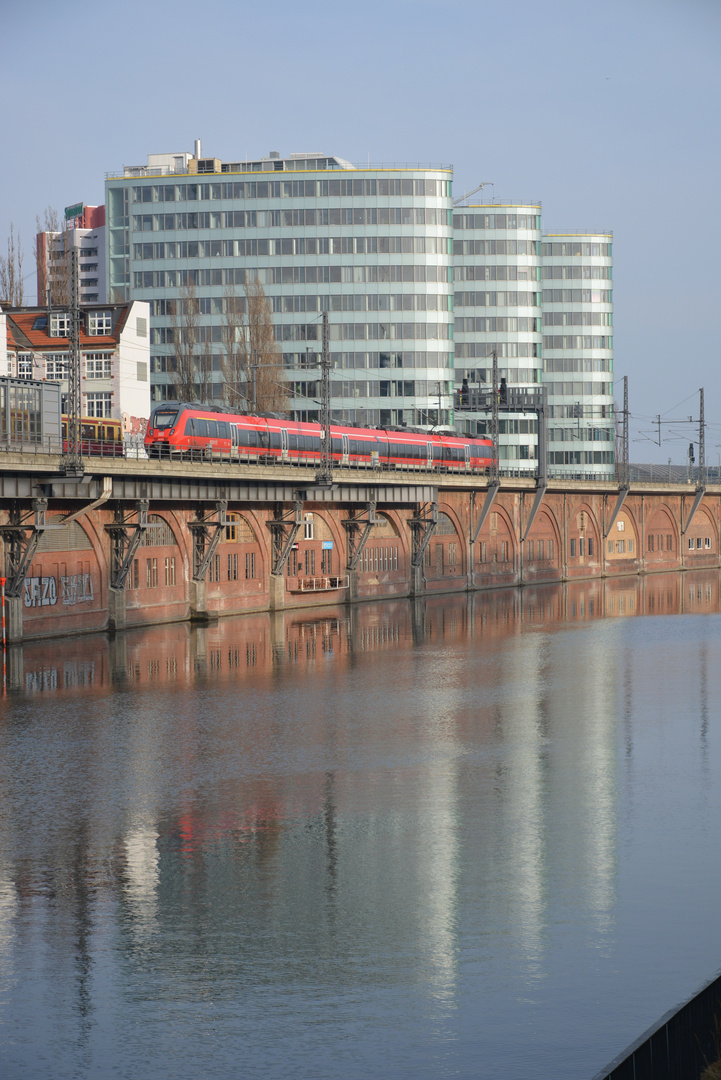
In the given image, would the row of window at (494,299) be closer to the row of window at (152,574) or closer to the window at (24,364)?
the window at (24,364)

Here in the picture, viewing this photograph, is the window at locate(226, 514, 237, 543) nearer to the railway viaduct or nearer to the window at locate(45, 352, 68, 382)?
the railway viaduct

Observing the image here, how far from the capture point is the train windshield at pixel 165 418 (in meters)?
66.0

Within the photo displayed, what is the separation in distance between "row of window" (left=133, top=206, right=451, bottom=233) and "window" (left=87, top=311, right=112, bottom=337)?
4010cm

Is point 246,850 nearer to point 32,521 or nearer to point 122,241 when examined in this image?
point 32,521

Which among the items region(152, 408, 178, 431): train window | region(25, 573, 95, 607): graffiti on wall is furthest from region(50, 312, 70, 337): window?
region(25, 573, 95, 607): graffiti on wall

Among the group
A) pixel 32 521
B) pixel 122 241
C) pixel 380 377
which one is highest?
pixel 122 241

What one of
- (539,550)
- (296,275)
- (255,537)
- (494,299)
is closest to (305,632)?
(255,537)

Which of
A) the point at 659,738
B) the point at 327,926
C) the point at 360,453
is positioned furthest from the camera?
the point at 360,453

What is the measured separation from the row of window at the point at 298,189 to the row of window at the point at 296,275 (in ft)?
23.7

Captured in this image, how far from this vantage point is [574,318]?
516 ft

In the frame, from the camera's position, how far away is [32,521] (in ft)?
177

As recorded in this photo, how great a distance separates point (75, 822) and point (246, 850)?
4482 mm

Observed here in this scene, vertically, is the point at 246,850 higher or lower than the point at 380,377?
lower

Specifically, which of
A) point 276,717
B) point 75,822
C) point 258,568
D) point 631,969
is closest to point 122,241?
point 258,568
